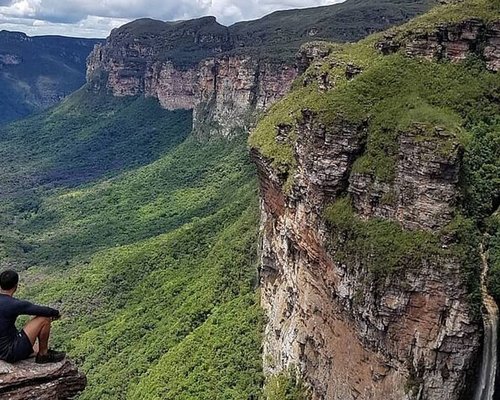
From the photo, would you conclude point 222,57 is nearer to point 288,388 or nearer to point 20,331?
point 288,388

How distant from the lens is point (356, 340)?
99.1 feet

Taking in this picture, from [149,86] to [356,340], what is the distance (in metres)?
117

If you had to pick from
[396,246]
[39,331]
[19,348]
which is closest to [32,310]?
A: [39,331]

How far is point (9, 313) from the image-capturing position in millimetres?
12836

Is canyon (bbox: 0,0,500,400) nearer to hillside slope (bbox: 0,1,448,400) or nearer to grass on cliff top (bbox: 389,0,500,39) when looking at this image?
grass on cliff top (bbox: 389,0,500,39)

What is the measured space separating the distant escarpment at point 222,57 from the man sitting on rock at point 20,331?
74854 millimetres

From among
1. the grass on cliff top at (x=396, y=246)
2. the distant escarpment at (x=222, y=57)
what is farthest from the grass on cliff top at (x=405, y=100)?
the distant escarpment at (x=222, y=57)

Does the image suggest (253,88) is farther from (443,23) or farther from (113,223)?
(443,23)

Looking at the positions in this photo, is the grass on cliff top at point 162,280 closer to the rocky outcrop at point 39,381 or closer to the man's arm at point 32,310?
the rocky outcrop at point 39,381

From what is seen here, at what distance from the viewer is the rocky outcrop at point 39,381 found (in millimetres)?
12875

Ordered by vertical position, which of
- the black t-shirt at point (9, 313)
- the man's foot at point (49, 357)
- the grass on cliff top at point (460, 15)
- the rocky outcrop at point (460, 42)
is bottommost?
the man's foot at point (49, 357)

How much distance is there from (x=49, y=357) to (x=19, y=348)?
70 cm

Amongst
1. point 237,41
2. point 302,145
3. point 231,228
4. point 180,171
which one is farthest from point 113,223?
point 302,145

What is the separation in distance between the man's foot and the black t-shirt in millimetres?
687
